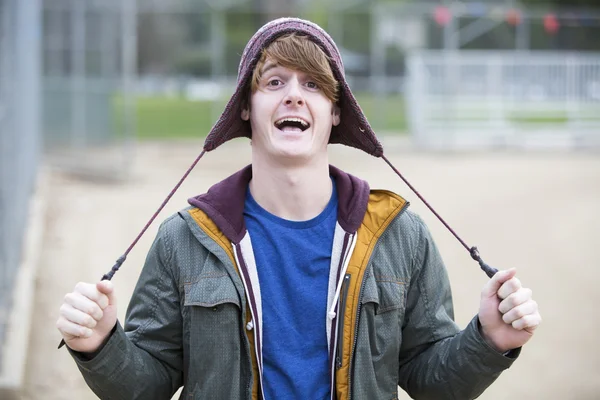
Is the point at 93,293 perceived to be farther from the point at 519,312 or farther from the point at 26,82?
the point at 26,82

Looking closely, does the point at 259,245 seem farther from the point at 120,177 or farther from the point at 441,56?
the point at 441,56

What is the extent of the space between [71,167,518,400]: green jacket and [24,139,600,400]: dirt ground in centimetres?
306

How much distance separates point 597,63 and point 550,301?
45.0 ft

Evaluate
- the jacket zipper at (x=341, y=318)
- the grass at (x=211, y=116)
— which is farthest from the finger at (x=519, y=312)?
the grass at (x=211, y=116)

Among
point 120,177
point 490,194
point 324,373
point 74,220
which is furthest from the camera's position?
point 120,177

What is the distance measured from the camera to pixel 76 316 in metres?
2.34

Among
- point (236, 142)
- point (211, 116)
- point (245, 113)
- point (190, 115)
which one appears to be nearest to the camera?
point (245, 113)

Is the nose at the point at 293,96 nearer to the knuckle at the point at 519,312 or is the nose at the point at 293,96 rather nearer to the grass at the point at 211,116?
the knuckle at the point at 519,312

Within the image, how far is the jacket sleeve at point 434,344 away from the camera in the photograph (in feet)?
8.34

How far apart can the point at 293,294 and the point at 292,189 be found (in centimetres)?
28

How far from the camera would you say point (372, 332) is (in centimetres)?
253

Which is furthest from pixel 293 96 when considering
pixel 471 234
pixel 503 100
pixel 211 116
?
pixel 211 116

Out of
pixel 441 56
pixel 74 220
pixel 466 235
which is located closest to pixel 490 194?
pixel 466 235

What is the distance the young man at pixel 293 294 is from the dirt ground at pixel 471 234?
3090mm
